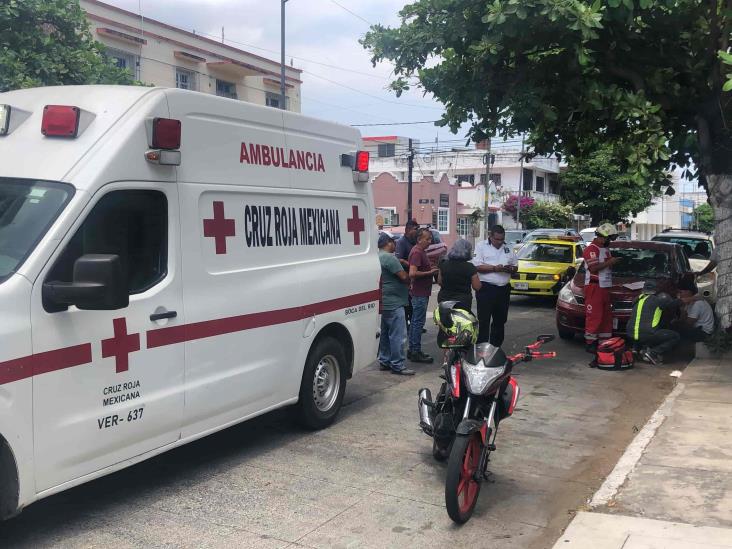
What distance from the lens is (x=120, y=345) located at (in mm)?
4527

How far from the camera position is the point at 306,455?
6133mm

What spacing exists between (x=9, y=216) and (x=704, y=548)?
4388 millimetres

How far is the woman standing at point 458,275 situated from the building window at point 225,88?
25140mm

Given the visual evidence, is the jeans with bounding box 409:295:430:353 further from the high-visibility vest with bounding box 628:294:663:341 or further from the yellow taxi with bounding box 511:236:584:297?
the yellow taxi with bounding box 511:236:584:297

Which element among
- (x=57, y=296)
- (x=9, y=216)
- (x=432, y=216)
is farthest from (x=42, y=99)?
(x=432, y=216)

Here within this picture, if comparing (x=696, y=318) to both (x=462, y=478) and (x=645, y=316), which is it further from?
(x=462, y=478)

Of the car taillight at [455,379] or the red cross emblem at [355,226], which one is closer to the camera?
the car taillight at [455,379]

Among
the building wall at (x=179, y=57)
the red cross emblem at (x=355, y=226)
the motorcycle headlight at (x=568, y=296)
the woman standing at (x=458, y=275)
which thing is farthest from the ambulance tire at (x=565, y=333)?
the building wall at (x=179, y=57)

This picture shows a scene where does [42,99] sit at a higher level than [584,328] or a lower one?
higher

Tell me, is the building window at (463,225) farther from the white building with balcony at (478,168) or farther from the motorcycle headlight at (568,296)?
the motorcycle headlight at (568,296)

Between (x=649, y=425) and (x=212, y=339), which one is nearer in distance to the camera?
(x=212, y=339)

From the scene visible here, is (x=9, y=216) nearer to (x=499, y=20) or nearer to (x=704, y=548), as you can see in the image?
(x=704, y=548)

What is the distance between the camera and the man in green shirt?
29.6ft

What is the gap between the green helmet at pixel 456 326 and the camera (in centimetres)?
534
